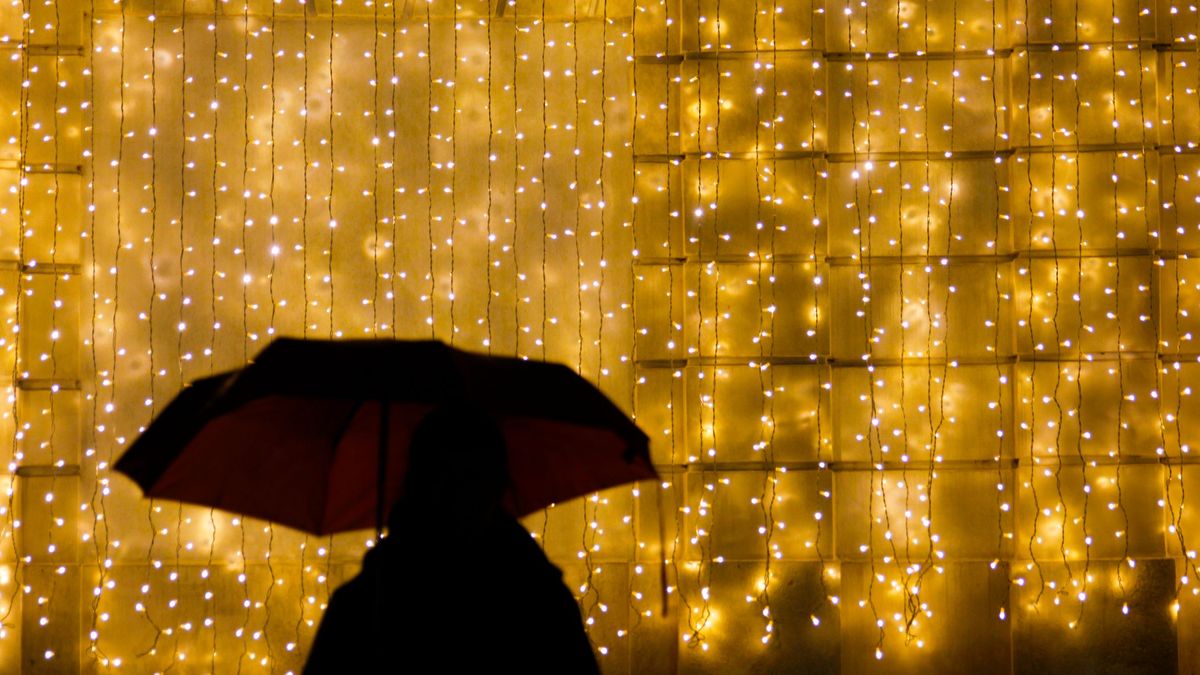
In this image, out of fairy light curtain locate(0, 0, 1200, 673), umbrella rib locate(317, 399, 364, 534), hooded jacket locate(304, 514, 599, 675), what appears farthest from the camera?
fairy light curtain locate(0, 0, 1200, 673)

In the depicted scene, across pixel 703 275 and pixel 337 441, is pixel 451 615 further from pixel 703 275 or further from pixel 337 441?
pixel 703 275

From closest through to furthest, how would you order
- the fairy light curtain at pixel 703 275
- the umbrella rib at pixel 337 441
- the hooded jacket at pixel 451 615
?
the hooded jacket at pixel 451 615, the umbrella rib at pixel 337 441, the fairy light curtain at pixel 703 275

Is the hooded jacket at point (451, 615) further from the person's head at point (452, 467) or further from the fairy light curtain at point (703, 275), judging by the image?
the fairy light curtain at point (703, 275)

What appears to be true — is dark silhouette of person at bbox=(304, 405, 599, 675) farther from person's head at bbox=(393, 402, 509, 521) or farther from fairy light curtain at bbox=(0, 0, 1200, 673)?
fairy light curtain at bbox=(0, 0, 1200, 673)

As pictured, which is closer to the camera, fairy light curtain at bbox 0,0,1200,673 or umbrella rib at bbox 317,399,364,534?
umbrella rib at bbox 317,399,364,534

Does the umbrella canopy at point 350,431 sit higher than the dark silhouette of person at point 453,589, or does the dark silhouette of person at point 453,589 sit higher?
the umbrella canopy at point 350,431

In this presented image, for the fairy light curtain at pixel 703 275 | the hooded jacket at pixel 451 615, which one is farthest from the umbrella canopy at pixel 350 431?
the fairy light curtain at pixel 703 275

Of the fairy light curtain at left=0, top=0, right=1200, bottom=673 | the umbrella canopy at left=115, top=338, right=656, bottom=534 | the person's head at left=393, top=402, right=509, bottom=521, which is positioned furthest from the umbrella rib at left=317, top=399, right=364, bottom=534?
the fairy light curtain at left=0, top=0, right=1200, bottom=673

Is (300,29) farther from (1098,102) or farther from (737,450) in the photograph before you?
(1098,102)

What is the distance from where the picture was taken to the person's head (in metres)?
2.25

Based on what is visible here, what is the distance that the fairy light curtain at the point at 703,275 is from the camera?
594 centimetres

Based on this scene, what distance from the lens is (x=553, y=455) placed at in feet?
8.77

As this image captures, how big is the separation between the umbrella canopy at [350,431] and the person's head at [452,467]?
0.18ft

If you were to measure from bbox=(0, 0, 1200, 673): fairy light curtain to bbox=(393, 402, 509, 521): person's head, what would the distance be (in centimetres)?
370
